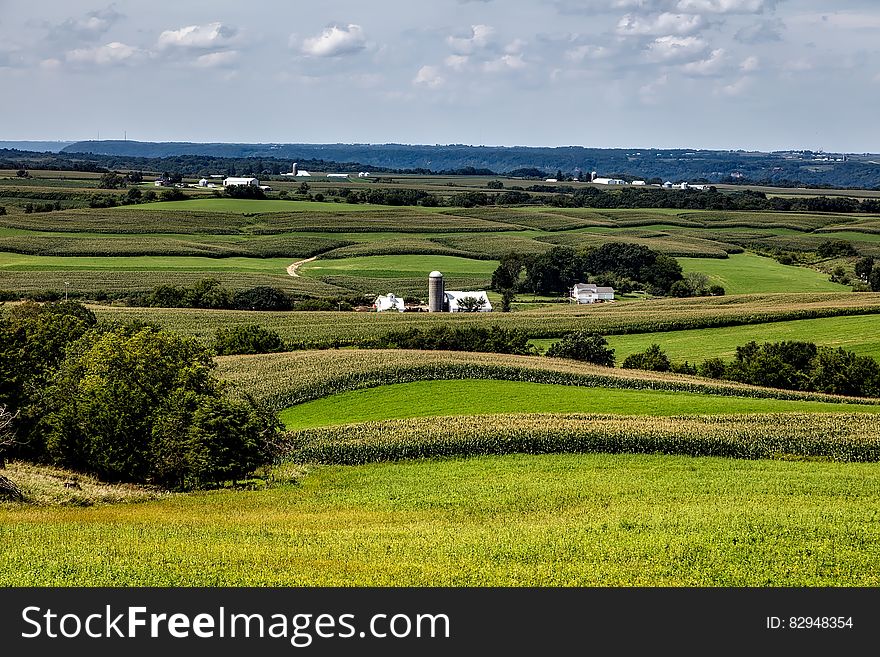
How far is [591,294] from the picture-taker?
107125 millimetres

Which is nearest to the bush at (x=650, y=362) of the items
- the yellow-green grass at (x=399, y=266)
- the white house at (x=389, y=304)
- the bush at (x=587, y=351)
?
the bush at (x=587, y=351)

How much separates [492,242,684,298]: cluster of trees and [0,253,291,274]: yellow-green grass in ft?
87.3

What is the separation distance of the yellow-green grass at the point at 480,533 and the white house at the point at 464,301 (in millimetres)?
59444

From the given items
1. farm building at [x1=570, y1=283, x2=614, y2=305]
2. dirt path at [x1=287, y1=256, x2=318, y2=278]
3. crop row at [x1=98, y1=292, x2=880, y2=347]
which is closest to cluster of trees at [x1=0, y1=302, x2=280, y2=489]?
crop row at [x1=98, y1=292, x2=880, y2=347]

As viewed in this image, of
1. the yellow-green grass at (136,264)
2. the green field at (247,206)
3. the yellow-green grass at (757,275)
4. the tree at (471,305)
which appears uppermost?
the green field at (247,206)

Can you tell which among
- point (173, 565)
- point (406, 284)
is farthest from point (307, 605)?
point (406, 284)

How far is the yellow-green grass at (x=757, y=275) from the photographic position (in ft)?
364

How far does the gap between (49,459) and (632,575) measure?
89.4 ft

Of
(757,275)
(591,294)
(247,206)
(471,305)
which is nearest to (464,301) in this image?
(471,305)

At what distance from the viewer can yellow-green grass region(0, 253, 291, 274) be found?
10981cm

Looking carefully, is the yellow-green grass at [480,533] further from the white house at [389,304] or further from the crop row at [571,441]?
the white house at [389,304]

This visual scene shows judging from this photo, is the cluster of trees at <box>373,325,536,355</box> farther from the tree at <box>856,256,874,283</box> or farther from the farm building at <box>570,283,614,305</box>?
the tree at <box>856,256,874,283</box>

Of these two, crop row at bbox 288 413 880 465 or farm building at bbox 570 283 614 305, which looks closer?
crop row at bbox 288 413 880 465

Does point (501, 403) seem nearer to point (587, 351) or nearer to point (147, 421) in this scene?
point (587, 351)
